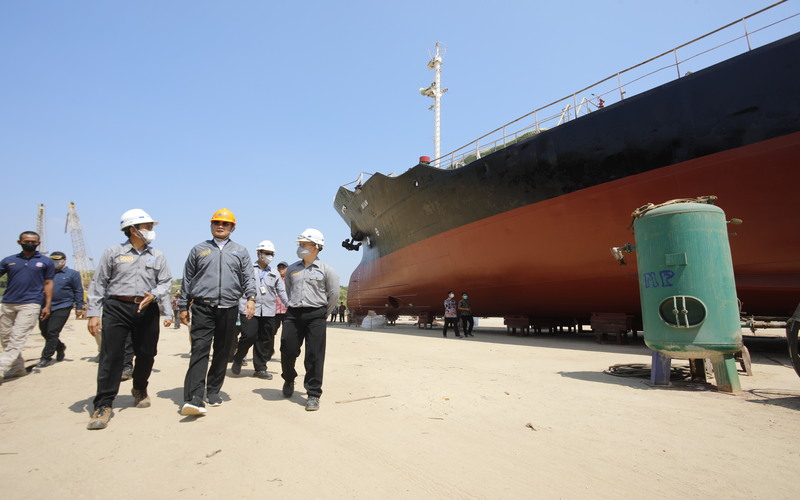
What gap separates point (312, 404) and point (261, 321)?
2.25 m

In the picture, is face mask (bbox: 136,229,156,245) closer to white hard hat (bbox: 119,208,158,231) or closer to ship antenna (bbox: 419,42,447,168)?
white hard hat (bbox: 119,208,158,231)

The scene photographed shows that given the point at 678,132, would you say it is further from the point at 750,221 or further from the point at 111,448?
the point at 111,448

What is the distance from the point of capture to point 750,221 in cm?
670

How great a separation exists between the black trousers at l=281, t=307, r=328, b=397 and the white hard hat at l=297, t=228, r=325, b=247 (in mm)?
675

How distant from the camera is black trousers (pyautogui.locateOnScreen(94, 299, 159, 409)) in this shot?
3121 mm

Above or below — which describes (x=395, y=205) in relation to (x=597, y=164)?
above

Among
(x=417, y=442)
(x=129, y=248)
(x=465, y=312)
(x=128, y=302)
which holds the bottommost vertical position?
(x=417, y=442)

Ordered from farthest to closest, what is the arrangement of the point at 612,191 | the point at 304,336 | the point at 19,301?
1. the point at 612,191
2. the point at 19,301
3. the point at 304,336

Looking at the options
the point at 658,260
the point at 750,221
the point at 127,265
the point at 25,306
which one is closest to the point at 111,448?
the point at 127,265

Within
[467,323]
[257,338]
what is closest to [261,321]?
[257,338]

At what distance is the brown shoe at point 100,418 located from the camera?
2.89 m

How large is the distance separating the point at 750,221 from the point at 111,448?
898 cm

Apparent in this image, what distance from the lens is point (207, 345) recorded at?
3.44 m

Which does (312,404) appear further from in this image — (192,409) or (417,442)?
(417,442)
